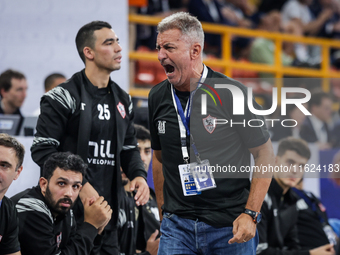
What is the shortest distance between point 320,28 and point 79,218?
28.3 ft

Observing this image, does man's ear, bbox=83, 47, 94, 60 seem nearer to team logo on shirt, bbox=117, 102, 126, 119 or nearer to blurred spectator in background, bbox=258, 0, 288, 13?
team logo on shirt, bbox=117, 102, 126, 119

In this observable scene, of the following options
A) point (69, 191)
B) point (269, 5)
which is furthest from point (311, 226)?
point (269, 5)

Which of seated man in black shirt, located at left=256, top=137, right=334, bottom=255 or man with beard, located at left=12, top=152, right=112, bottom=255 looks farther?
seated man in black shirt, located at left=256, top=137, right=334, bottom=255

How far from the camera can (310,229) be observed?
5.73m

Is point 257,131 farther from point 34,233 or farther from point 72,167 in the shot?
point 34,233

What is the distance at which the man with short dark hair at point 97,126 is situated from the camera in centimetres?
355

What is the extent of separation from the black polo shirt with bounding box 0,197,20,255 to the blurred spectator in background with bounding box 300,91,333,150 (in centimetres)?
565

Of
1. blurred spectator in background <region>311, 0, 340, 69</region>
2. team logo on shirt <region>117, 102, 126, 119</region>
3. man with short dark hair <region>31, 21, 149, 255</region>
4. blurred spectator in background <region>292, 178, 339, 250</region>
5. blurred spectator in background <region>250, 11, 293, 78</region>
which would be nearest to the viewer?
man with short dark hair <region>31, 21, 149, 255</region>

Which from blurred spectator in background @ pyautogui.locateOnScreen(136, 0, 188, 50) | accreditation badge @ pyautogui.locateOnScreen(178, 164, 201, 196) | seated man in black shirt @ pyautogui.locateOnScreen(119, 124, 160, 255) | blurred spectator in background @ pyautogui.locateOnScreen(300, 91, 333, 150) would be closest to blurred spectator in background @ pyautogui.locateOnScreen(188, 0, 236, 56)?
blurred spectator in background @ pyautogui.locateOnScreen(136, 0, 188, 50)

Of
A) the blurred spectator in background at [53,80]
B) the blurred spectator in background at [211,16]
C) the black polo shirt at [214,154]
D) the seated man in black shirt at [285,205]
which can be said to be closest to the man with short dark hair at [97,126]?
the black polo shirt at [214,154]

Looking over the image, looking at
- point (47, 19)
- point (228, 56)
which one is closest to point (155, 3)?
point (228, 56)

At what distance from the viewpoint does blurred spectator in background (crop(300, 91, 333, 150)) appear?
7980 mm

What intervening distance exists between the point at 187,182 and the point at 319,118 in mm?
5855

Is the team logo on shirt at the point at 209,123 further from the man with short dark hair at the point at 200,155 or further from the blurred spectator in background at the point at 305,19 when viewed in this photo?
the blurred spectator in background at the point at 305,19
